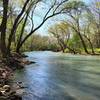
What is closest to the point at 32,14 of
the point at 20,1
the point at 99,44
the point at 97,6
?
the point at 20,1

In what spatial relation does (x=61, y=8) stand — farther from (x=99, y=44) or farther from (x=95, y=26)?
(x=99, y=44)

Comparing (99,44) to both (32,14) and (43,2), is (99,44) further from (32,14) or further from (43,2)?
(43,2)

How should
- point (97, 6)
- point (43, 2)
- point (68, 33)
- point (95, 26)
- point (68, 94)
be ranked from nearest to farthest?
1. point (68, 94)
2. point (43, 2)
3. point (97, 6)
4. point (95, 26)
5. point (68, 33)

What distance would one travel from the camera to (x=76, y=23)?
70.1 meters

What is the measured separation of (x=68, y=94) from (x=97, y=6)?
55493mm

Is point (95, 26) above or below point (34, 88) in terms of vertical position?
above

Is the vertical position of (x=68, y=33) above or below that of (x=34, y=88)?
above

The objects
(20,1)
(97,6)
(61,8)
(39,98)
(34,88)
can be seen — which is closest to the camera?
(39,98)

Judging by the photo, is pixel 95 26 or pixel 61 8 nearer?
pixel 61 8

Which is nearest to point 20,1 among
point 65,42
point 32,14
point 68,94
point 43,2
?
point 32,14

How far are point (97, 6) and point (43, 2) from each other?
3094 centimetres

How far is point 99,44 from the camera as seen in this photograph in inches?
3302

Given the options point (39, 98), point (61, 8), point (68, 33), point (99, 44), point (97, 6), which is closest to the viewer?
point (39, 98)

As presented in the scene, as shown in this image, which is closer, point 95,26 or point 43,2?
point 43,2
